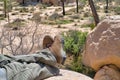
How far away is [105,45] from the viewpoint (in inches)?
112

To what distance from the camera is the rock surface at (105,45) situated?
9.16ft

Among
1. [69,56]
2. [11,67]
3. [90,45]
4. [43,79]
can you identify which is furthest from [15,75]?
[69,56]

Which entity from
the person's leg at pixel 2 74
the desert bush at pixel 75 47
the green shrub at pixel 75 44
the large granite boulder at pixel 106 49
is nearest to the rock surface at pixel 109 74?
the large granite boulder at pixel 106 49

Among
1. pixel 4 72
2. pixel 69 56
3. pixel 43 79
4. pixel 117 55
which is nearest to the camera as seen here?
pixel 117 55

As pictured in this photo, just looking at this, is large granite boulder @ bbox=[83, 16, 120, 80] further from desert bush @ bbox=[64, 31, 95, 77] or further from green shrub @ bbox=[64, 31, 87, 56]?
green shrub @ bbox=[64, 31, 87, 56]

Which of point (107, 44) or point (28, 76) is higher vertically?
point (107, 44)

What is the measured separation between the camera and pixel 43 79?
130 inches

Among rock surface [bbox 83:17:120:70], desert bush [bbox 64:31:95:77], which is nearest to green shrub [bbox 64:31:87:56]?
desert bush [bbox 64:31:95:77]

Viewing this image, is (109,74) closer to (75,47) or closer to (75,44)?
(75,47)

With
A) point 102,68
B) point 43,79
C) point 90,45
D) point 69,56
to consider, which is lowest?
point 69,56

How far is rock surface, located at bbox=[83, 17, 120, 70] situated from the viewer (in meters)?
2.79

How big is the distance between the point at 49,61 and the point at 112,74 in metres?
0.77

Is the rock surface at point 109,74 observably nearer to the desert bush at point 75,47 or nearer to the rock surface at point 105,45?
the rock surface at point 105,45

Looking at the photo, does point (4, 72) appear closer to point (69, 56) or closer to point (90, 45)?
point (90, 45)
